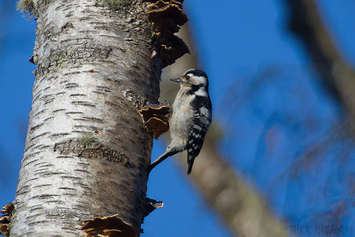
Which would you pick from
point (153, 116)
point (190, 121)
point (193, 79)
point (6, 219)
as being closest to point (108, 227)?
point (6, 219)

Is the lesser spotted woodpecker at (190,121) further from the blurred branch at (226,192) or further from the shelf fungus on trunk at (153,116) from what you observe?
the shelf fungus on trunk at (153,116)

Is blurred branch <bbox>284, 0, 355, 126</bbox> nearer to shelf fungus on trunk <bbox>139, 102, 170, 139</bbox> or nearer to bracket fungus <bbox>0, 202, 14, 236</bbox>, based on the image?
shelf fungus on trunk <bbox>139, 102, 170, 139</bbox>

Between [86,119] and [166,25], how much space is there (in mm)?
961

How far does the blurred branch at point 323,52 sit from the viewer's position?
11.3 feet

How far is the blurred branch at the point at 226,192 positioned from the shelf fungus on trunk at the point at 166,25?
1.52 meters

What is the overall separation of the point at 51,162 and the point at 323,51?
2.87 meters

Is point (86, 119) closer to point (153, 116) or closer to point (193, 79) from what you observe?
point (153, 116)

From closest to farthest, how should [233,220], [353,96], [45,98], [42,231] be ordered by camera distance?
[42,231] < [45,98] < [353,96] < [233,220]

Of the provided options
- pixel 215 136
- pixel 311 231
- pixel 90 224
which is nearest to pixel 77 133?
pixel 90 224

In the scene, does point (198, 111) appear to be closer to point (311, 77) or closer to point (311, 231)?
point (311, 77)

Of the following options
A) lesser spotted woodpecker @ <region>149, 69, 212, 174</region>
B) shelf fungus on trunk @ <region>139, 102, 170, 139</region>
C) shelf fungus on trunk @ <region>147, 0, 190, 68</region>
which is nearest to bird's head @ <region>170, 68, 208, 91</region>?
lesser spotted woodpecker @ <region>149, 69, 212, 174</region>

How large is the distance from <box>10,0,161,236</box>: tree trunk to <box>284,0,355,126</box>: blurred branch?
5.33 ft

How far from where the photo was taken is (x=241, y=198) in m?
4.26

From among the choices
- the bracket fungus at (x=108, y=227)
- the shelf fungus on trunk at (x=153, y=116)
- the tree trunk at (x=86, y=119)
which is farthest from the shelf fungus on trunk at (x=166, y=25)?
the bracket fungus at (x=108, y=227)
